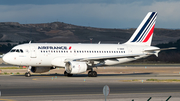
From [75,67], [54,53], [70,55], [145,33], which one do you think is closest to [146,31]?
[145,33]

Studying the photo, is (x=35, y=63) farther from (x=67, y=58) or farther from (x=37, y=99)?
(x=37, y=99)

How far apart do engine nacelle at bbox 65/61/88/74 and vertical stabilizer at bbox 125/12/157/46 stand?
37.7 ft

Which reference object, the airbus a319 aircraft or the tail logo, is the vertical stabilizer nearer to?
the tail logo

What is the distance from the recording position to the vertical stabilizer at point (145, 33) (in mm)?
52594

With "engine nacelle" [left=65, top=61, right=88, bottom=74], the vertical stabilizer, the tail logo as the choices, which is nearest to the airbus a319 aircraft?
"engine nacelle" [left=65, top=61, right=88, bottom=74]

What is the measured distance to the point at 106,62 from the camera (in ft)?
159

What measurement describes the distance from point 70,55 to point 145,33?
13.4m

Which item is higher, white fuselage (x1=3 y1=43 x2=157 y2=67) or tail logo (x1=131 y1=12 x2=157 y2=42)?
tail logo (x1=131 y1=12 x2=157 y2=42)

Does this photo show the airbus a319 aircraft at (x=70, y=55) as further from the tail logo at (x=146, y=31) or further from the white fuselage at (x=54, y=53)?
the tail logo at (x=146, y=31)

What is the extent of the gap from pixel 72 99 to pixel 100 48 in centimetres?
2633

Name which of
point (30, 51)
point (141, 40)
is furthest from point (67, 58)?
point (141, 40)

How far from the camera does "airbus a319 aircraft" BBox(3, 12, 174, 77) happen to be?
43750 millimetres

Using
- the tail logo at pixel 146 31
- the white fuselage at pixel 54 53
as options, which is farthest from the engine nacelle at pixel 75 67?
the tail logo at pixel 146 31

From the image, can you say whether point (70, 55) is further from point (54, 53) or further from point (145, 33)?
point (145, 33)
